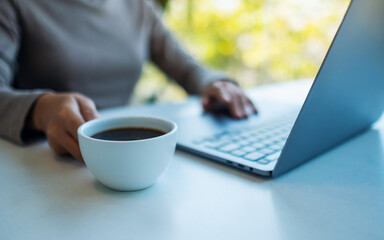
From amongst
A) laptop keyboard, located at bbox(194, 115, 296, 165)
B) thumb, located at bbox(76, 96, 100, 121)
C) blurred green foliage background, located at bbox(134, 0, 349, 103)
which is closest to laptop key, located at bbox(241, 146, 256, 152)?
laptop keyboard, located at bbox(194, 115, 296, 165)

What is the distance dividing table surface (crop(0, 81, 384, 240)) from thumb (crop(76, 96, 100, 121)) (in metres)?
0.07

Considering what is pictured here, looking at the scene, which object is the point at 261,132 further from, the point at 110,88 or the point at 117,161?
the point at 110,88

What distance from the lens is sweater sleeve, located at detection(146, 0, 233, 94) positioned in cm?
107

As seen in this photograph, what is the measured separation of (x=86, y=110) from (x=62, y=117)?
40 millimetres

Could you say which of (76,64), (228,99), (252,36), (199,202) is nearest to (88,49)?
(76,64)

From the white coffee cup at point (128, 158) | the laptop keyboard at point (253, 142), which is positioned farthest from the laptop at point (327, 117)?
the white coffee cup at point (128, 158)

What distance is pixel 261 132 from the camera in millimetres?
553

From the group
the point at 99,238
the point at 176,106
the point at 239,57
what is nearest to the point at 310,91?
the point at 99,238

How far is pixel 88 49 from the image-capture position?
3.05 feet

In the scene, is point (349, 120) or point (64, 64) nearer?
point (349, 120)

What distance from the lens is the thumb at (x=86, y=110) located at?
19.1 inches

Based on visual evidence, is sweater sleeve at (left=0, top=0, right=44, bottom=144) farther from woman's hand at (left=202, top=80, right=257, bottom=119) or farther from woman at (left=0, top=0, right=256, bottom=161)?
woman's hand at (left=202, top=80, right=257, bottom=119)

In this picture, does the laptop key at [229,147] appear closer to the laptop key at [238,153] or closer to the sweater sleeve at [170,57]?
the laptop key at [238,153]

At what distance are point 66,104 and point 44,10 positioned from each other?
0.51m
